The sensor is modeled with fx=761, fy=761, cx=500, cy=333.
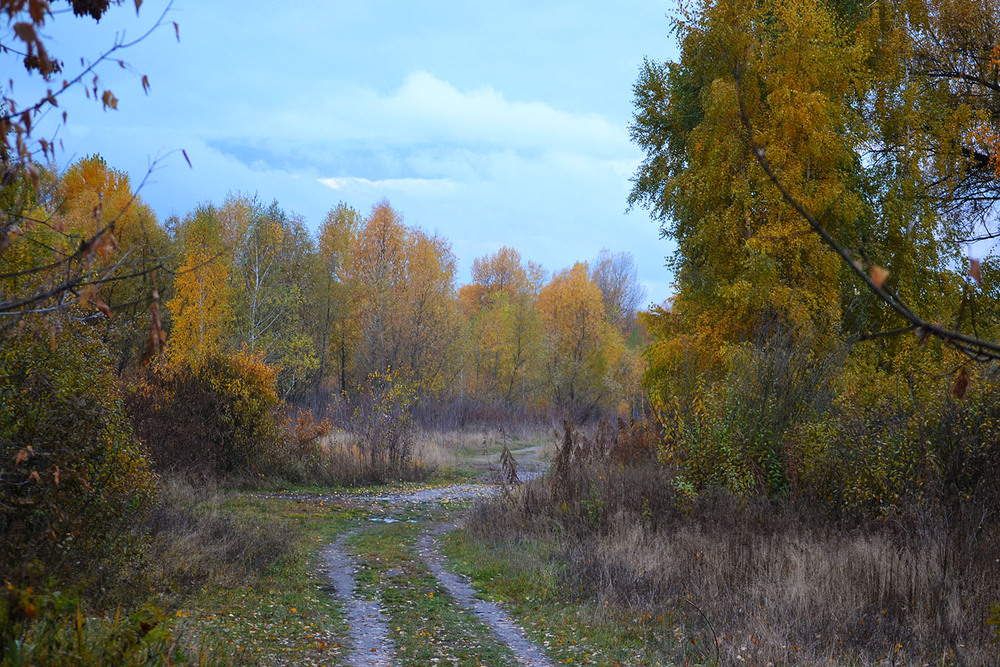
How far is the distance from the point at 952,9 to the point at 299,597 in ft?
58.3

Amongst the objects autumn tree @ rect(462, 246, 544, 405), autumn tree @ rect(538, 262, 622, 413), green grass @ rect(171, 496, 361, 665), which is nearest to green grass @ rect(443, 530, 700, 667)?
green grass @ rect(171, 496, 361, 665)

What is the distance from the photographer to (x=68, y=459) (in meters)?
6.44

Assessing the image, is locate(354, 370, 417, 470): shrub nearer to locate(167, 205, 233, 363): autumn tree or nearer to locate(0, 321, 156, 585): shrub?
locate(167, 205, 233, 363): autumn tree

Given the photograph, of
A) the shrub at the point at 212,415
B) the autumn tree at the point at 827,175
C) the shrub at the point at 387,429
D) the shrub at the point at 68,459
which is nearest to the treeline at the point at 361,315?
the shrub at the point at 387,429

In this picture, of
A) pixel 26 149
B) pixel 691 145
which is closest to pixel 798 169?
pixel 691 145

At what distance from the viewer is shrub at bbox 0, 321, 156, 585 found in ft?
20.2

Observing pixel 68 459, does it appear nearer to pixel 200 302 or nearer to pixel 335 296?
pixel 200 302

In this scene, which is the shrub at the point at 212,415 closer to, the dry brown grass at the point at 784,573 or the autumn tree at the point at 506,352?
the dry brown grass at the point at 784,573

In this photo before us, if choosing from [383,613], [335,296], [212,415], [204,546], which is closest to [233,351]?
[212,415]

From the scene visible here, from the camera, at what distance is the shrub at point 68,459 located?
242 inches

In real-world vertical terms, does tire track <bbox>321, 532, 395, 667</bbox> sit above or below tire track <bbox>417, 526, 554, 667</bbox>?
above

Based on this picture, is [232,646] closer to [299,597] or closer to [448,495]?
[299,597]

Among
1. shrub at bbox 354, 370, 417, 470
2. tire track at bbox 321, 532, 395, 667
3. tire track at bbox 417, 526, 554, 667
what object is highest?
shrub at bbox 354, 370, 417, 470

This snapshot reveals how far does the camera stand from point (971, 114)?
16391mm
